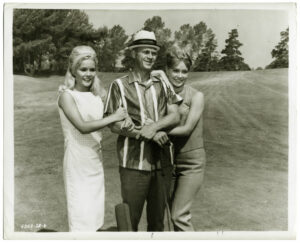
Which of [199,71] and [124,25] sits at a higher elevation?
[124,25]

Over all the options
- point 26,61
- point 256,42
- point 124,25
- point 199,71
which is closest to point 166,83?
point 199,71

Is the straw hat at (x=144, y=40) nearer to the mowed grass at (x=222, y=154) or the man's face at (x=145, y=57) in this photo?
the man's face at (x=145, y=57)

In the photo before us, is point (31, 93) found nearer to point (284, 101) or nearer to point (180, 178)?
point (180, 178)

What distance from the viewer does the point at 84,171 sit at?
4133mm

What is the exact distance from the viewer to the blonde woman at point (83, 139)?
405 cm

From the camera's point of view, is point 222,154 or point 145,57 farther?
point 222,154

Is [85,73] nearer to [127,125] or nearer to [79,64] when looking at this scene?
[79,64]

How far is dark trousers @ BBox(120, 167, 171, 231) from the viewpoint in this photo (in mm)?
4004

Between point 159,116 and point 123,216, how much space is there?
0.84 metres

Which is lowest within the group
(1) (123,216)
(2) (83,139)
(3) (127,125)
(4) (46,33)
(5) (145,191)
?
(1) (123,216)

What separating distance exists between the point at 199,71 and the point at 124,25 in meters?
0.73

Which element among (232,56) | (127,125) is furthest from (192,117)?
(232,56)

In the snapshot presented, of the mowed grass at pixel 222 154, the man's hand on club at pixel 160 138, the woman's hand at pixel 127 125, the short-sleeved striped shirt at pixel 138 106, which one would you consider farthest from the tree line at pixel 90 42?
the man's hand on club at pixel 160 138

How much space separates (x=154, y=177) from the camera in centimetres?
404
